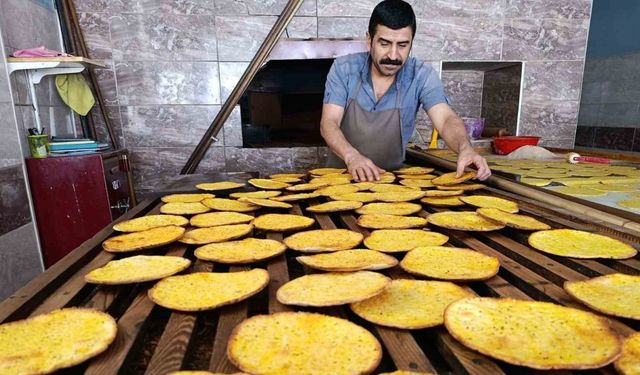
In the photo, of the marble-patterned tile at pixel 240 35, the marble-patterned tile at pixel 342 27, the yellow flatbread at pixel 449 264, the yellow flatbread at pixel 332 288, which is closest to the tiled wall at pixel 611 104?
the marble-patterned tile at pixel 342 27

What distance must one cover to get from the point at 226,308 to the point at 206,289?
0.09 meters

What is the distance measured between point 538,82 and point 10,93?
559 centimetres

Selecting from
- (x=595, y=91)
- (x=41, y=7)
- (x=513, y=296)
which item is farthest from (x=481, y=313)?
(x=595, y=91)

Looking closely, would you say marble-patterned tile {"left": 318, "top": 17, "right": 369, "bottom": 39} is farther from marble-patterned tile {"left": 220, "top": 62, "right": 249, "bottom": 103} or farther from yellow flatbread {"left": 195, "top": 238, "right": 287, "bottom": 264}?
yellow flatbread {"left": 195, "top": 238, "right": 287, "bottom": 264}

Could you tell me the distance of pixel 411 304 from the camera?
3.06 ft

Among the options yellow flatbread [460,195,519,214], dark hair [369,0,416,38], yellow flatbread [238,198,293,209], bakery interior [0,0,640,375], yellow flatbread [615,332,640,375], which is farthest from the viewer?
dark hair [369,0,416,38]

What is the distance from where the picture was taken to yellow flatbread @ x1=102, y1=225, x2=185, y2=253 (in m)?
1.28

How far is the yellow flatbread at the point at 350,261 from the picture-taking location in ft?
3.57

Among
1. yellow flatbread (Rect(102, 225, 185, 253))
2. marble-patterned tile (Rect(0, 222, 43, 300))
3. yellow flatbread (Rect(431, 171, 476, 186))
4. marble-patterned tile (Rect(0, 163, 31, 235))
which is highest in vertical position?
yellow flatbread (Rect(431, 171, 476, 186))

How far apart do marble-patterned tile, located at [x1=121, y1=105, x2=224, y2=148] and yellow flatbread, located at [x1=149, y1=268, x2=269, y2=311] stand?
12.1ft

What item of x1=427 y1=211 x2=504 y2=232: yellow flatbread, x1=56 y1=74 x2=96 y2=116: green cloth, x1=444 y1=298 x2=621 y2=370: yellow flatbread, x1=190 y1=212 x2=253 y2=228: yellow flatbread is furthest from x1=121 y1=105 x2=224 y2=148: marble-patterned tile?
x1=444 y1=298 x2=621 y2=370: yellow flatbread

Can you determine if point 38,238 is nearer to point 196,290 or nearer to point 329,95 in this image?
point 329,95

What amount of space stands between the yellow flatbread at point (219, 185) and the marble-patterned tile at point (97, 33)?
2935 mm

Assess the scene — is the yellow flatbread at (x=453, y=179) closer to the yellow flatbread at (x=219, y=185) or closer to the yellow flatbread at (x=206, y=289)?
the yellow flatbread at (x=219, y=185)
